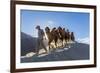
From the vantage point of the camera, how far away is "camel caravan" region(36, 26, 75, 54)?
6.11 feet

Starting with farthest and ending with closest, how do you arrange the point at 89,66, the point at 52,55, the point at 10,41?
the point at 89,66, the point at 52,55, the point at 10,41

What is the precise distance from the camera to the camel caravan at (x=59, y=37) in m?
1.89

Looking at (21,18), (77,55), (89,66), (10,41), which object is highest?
(21,18)


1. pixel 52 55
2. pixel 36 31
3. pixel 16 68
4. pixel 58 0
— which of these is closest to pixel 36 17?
pixel 36 31

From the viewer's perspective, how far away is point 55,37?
75.0 inches

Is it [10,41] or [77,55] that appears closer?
[10,41]

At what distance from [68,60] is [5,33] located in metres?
0.70

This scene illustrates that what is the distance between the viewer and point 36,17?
72.8 inches

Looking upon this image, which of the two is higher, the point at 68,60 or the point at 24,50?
the point at 24,50

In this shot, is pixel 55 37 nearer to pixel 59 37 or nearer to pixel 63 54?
pixel 59 37

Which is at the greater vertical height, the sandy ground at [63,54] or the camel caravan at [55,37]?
the camel caravan at [55,37]

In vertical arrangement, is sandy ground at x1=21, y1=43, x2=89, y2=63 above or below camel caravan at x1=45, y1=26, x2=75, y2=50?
below

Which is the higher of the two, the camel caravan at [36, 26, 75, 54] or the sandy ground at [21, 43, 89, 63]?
the camel caravan at [36, 26, 75, 54]

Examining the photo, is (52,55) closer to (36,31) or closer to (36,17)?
(36,31)
